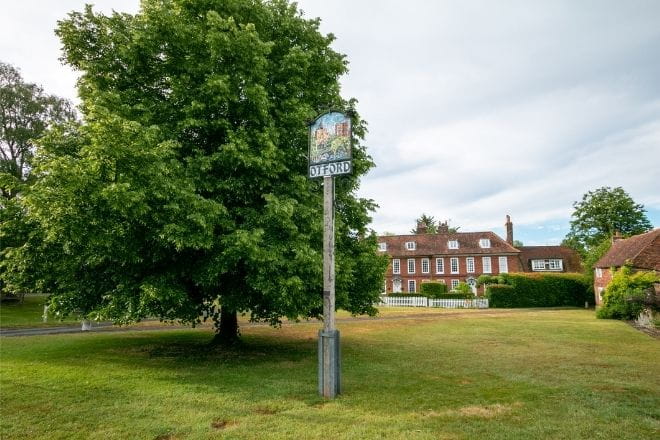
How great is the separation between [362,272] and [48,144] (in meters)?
9.77

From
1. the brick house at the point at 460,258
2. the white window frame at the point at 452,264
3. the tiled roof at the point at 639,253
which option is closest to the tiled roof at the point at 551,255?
the brick house at the point at 460,258

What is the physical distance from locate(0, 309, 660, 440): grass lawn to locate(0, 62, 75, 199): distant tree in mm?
22070

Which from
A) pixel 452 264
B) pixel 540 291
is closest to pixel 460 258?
pixel 452 264

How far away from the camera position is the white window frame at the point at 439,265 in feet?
177

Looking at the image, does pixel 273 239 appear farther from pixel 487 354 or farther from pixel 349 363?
pixel 487 354

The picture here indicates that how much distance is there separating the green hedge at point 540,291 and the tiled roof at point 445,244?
28.5 feet

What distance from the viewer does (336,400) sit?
8180mm

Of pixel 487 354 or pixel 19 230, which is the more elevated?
pixel 19 230

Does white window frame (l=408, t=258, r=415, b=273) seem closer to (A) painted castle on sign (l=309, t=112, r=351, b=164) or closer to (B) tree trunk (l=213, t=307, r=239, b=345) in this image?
(B) tree trunk (l=213, t=307, r=239, b=345)

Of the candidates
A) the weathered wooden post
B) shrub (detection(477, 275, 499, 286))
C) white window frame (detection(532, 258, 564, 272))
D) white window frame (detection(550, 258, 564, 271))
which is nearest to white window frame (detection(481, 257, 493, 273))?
shrub (detection(477, 275, 499, 286))

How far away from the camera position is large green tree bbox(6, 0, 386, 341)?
9195mm

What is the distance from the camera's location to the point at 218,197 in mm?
11531

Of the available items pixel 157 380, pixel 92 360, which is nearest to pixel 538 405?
pixel 157 380

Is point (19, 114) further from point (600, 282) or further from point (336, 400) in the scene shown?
point (600, 282)
